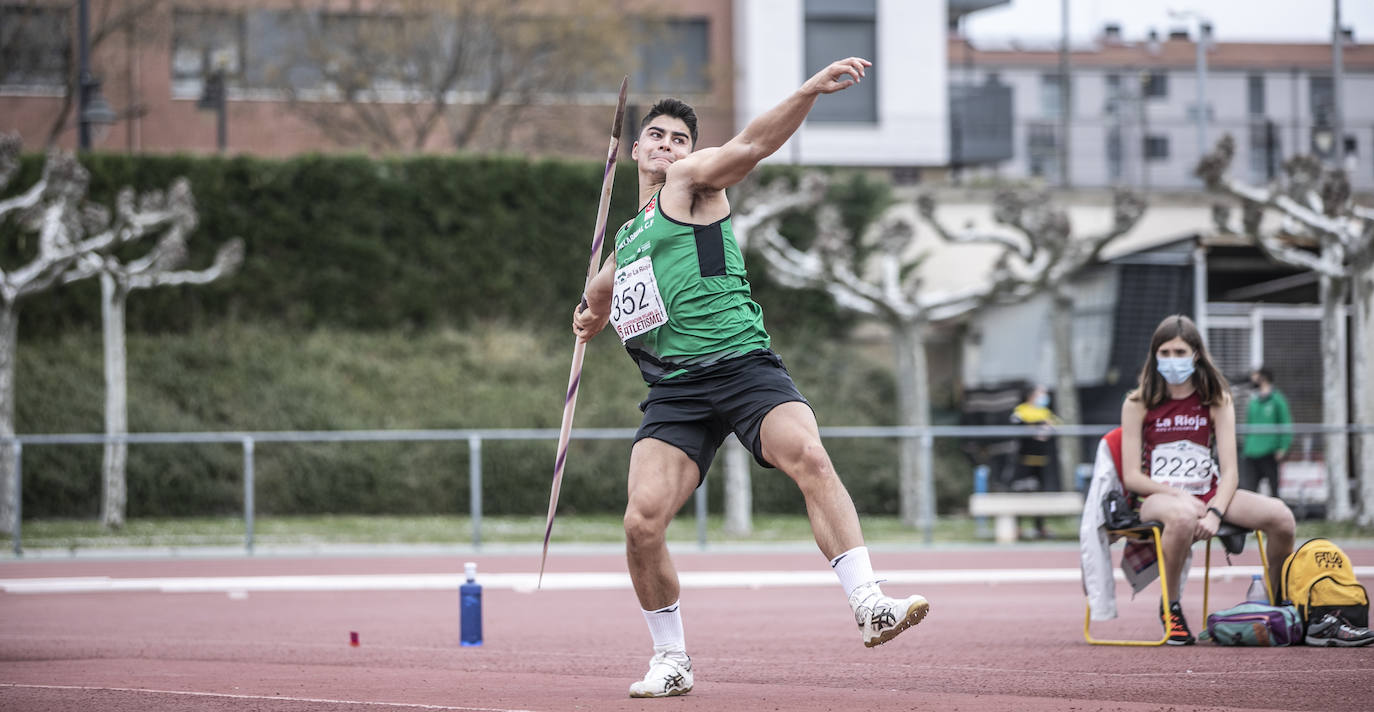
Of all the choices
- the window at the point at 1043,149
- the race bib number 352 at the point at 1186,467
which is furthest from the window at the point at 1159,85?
the race bib number 352 at the point at 1186,467

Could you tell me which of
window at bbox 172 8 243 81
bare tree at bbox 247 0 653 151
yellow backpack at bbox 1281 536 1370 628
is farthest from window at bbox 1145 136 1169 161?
yellow backpack at bbox 1281 536 1370 628

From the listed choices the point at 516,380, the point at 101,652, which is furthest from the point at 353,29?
the point at 101,652

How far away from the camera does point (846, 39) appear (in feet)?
115

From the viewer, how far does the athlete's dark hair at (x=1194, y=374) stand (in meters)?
8.14

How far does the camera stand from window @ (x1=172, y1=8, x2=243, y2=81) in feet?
100

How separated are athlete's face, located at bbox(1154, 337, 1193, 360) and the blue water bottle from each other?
3.83 meters

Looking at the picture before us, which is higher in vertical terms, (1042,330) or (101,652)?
(1042,330)

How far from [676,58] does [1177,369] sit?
26328 millimetres

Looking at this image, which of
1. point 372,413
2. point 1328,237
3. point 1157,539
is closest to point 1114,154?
point 1328,237

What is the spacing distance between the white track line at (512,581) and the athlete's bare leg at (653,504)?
7.00 m

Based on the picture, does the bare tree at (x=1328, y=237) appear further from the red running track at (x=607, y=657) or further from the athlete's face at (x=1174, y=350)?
the athlete's face at (x=1174, y=350)

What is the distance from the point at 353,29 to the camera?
3111 cm

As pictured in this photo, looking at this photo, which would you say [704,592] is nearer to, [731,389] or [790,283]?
[731,389]

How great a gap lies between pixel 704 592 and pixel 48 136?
23344 millimetres
